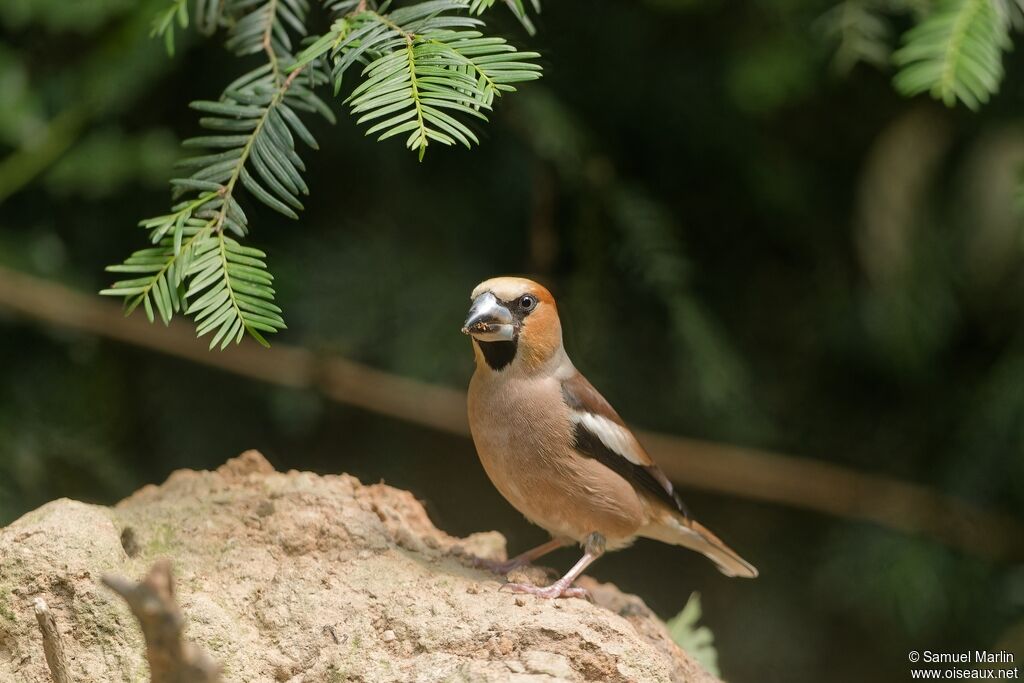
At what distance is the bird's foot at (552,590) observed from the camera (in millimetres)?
2336

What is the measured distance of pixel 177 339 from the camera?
4207 mm

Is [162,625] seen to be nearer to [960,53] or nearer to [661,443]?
[960,53]

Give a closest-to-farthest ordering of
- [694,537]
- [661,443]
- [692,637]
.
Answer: [692,637]
[694,537]
[661,443]

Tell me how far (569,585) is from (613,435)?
395mm

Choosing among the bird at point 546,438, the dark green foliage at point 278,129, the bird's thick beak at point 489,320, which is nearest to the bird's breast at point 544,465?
the bird at point 546,438

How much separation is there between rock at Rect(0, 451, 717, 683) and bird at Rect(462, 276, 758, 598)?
0.34m

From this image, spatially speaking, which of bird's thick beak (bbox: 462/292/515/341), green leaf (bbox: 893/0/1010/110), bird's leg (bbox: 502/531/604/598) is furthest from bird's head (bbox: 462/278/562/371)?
green leaf (bbox: 893/0/1010/110)

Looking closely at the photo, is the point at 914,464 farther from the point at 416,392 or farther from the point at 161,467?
the point at 161,467

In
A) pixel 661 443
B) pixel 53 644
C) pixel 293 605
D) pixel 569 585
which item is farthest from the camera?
pixel 661 443

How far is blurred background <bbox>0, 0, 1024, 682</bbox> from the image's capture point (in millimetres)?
3869

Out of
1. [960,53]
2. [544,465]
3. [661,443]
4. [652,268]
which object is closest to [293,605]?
[544,465]

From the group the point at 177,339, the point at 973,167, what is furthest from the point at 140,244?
the point at 973,167

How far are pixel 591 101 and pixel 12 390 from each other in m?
2.35

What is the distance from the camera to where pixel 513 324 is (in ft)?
9.03
